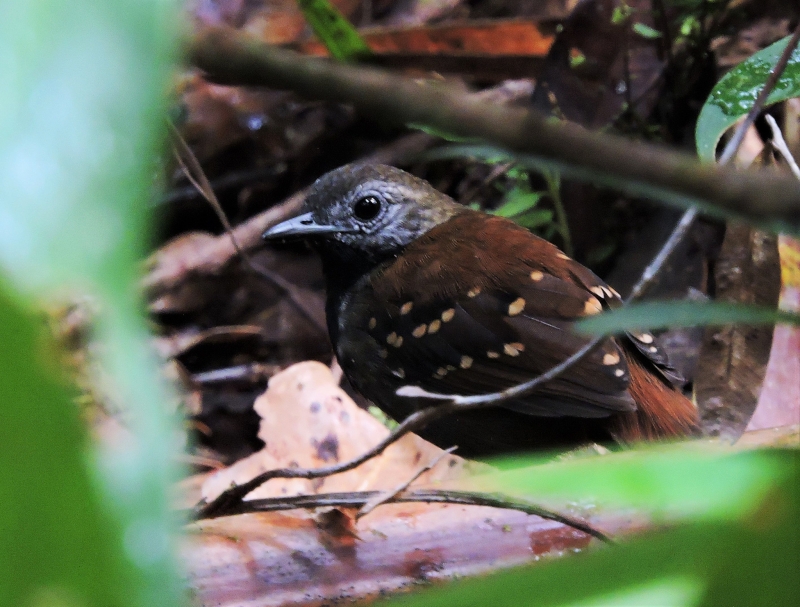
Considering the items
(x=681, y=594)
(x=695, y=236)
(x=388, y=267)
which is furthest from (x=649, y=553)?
(x=695, y=236)

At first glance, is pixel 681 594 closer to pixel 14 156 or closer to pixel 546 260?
pixel 14 156

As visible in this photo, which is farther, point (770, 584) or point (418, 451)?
point (418, 451)

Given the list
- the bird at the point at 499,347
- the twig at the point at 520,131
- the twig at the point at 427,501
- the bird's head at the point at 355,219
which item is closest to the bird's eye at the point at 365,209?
the bird's head at the point at 355,219

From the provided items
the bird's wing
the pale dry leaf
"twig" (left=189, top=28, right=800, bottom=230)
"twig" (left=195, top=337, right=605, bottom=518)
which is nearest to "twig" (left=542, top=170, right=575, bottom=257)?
the bird's wing

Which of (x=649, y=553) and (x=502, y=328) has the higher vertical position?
(x=502, y=328)

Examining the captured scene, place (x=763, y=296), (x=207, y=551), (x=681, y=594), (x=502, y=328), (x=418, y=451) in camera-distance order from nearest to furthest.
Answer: (x=681, y=594), (x=207, y=551), (x=502, y=328), (x=763, y=296), (x=418, y=451)

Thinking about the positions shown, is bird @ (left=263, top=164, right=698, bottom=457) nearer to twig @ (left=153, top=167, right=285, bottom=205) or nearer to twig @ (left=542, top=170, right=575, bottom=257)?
twig @ (left=542, top=170, right=575, bottom=257)

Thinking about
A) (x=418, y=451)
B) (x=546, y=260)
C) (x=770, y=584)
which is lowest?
(x=770, y=584)
